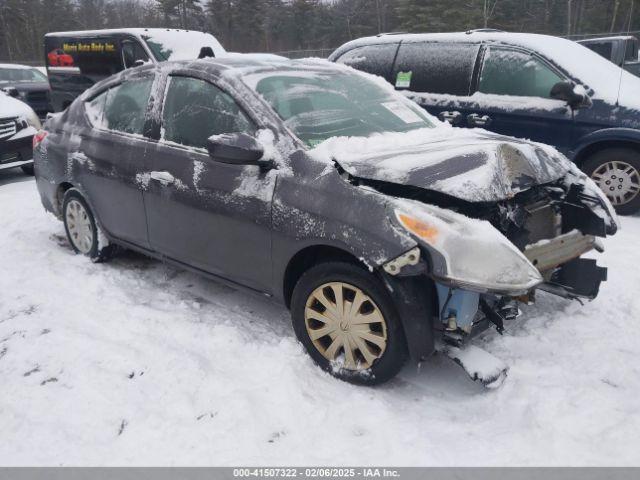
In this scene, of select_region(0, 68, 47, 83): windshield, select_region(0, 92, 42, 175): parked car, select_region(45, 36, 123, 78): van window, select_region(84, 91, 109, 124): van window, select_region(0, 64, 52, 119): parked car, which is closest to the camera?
select_region(84, 91, 109, 124): van window

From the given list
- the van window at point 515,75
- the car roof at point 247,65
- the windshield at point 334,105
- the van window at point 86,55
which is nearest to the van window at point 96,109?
the car roof at point 247,65

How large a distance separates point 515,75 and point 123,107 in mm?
4206

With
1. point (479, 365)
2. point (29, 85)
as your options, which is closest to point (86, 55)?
point (29, 85)

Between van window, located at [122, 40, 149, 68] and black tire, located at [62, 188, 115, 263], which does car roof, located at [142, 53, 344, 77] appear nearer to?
black tire, located at [62, 188, 115, 263]

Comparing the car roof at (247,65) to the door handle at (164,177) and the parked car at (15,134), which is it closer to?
the door handle at (164,177)

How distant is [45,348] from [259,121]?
186cm

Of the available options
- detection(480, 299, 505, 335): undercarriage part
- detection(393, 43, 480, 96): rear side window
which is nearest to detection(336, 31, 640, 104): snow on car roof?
detection(393, 43, 480, 96): rear side window

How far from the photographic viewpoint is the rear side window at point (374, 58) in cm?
680

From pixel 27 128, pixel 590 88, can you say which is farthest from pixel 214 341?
pixel 27 128

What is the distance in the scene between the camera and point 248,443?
7.83 feet

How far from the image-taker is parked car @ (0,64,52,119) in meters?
12.9

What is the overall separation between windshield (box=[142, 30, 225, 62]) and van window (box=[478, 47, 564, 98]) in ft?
20.7

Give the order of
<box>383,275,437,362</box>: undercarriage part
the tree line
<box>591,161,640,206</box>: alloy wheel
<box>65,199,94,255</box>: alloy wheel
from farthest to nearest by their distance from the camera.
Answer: the tree line < <box>591,161,640,206</box>: alloy wheel < <box>65,199,94,255</box>: alloy wheel < <box>383,275,437,362</box>: undercarriage part

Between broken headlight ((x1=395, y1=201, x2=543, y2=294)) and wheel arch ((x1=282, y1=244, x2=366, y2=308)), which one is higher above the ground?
broken headlight ((x1=395, y1=201, x2=543, y2=294))
